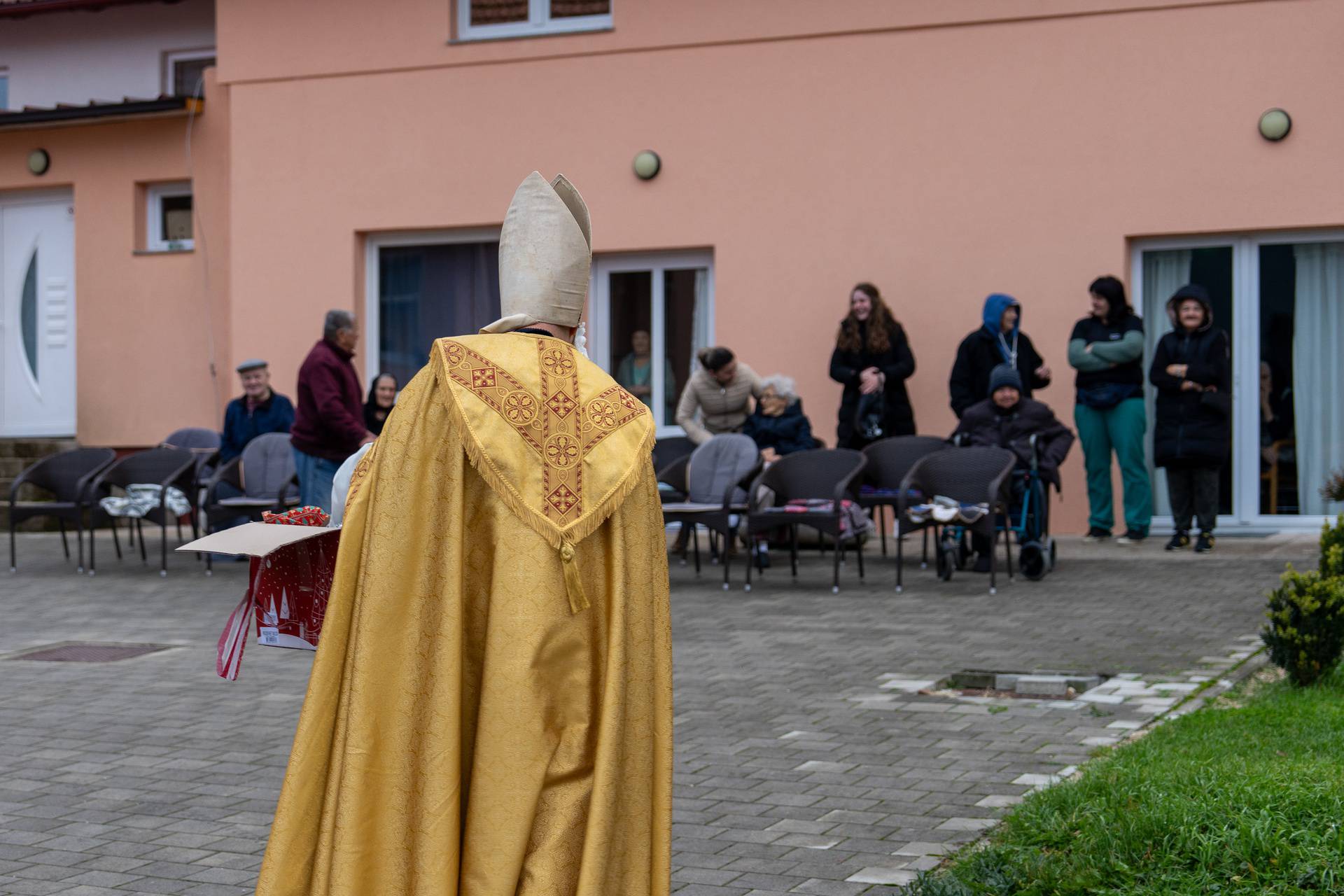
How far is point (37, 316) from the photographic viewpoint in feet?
56.1

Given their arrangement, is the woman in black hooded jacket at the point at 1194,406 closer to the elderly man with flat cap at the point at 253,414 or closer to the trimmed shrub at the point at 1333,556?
the trimmed shrub at the point at 1333,556

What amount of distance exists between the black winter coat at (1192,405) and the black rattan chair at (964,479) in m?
1.42

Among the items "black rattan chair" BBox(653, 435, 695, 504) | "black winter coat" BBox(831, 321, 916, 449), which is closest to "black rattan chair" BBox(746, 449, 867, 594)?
"black rattan chair" BBox(653, 435, 695, 504)

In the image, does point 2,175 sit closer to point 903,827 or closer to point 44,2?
point 44,2

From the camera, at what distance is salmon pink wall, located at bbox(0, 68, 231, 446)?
1634cm

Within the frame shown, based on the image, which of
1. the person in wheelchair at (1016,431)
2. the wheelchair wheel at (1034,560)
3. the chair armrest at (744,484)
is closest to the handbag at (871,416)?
the person in wheelchair at (1016,431)

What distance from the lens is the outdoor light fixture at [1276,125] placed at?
41.7ft

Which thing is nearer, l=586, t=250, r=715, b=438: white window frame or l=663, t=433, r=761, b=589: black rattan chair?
l=663, t=433, r=761, b=589: black rattan chair

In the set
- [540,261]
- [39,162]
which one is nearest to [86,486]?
[39,162]

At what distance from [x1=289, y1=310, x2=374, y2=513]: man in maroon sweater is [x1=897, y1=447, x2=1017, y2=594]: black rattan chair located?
3.50 meters

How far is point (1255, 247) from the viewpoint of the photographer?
43.2 ft

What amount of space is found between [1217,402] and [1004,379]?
1.58m

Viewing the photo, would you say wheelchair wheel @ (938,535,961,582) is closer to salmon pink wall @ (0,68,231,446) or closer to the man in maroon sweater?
the man in maroon sweater

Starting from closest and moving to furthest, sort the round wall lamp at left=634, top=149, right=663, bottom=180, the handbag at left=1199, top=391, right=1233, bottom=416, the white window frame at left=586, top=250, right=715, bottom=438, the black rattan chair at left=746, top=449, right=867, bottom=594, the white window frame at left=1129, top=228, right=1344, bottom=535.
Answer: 1. the black rattan chair at left=746, top=449, right=867, bottom=594
2. the handbag at left=1199, top=391, right=1233, bottom=416
3. the white window frame at left=1129, top=228, right=1344, bottom=535
4. the round wall lamp at left=634, top=149, right=663, bottom=180
5. the white window frame at left=586, top=250, right=715, bottom=438
